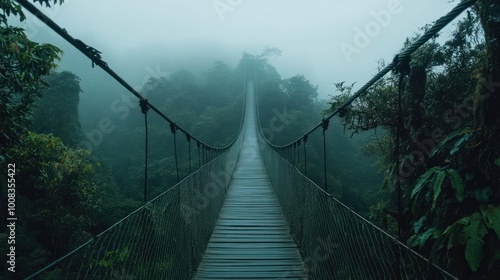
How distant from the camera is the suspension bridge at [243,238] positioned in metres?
0.92

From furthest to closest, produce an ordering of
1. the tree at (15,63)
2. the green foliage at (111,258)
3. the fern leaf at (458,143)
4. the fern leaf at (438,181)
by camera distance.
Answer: the tree at (15,63) → the fern leaf at (458,143) → the fern leaf at (438,181) → the green foliage at (111,258)

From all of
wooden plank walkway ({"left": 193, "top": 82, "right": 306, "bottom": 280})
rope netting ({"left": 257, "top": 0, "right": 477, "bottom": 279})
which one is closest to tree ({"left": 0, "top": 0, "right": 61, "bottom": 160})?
wooden plank walkway ({"left": 193, "top": 82, "right": 306, "bottom": 280})

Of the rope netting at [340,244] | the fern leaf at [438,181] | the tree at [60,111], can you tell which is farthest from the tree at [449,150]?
the tree at [60,111]

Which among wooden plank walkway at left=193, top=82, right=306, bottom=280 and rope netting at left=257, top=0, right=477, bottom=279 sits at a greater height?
rope netting at left=257, top=0, right=477, bottom=279

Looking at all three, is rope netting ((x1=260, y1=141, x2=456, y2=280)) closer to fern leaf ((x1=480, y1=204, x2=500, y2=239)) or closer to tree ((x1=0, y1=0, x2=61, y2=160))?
fern leaf ((x1=480, y1=204, x2=500, y2=239))

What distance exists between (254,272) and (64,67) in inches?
1252

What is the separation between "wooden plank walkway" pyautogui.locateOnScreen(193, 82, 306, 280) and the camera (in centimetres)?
205

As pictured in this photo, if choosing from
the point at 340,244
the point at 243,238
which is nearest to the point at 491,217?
the point at 340,244

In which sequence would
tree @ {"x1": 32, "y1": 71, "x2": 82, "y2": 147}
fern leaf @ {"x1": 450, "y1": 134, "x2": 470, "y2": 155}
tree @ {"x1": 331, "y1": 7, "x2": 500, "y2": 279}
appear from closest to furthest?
tree @ {"x1": 331, "y1": 7, "x2": 500, "y2": 279} < fern leaf @ {"x1": 450, "y1": 134, "x2": 470, "y2": 155} < tree @ {"x1": 32, "y1": 71, "x2": 82, "y2": 147}

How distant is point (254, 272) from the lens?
203 cm

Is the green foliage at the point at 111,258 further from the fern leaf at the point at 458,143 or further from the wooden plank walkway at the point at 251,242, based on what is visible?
the fern leaf at the point at 458,143

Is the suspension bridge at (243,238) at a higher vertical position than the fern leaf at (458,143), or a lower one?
lower

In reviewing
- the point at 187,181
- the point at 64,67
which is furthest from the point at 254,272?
the point at 64,67

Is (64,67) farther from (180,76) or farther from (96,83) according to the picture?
(180,76)
